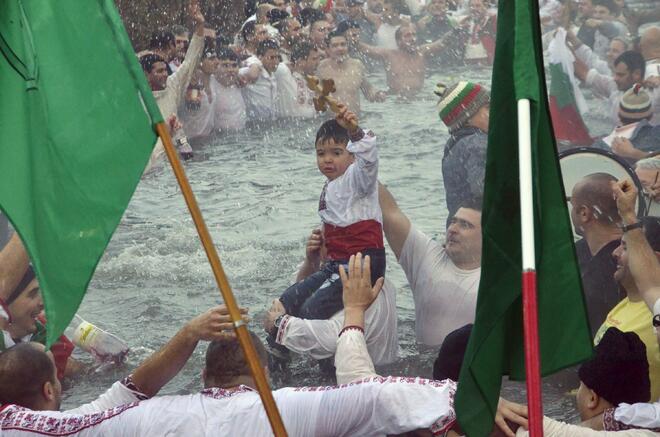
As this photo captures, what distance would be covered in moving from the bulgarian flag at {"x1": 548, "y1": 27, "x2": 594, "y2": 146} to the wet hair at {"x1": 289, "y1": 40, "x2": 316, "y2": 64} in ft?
4.38

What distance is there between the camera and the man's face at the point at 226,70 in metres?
6.94

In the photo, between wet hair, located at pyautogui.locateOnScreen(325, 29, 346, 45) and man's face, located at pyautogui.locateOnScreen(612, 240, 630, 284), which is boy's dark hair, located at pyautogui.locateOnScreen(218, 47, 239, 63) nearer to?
wet hair, located at pyautogui.locateOnScreen(325, 29, 346, 45)

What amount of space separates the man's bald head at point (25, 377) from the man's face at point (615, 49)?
472cm

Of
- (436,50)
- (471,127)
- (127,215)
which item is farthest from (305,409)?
(436,50)

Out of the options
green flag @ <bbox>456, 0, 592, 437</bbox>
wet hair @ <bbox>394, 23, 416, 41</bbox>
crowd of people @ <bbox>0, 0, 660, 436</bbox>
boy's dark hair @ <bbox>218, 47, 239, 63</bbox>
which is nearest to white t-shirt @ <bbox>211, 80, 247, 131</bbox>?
crowd of people @ <bbox>0, 0, 660, 436</bbox>

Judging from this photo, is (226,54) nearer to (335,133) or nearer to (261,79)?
(261,79)

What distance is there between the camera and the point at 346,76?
7055 millimetres

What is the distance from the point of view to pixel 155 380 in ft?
11.4

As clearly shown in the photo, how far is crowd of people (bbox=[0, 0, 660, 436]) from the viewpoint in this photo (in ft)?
10.7

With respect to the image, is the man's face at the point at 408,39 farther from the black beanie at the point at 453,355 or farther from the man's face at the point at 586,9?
the black beanie at the point at 453,355

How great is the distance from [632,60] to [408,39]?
1.26 m

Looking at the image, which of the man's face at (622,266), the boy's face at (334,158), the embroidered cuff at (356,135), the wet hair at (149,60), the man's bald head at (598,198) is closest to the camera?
the man's face at (622,266)

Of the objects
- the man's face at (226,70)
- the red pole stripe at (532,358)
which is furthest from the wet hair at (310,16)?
the red pole stripe at (532,358)

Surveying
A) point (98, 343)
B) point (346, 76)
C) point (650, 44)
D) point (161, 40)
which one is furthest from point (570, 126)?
point (98, 343)
